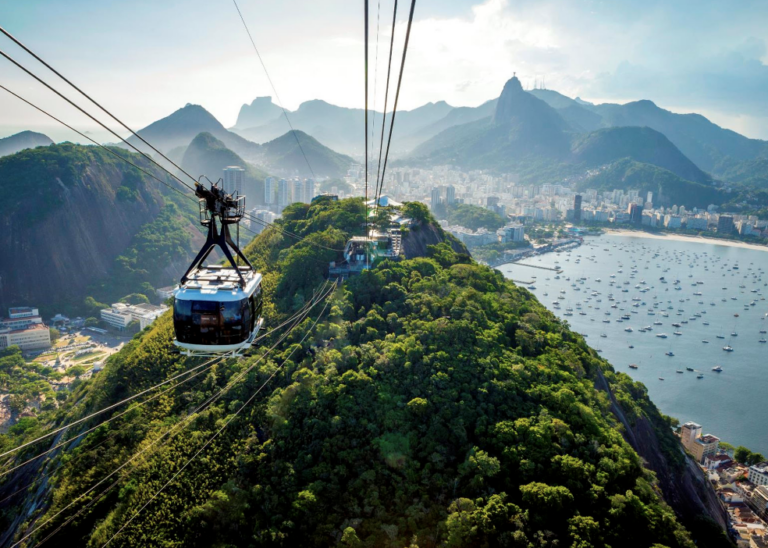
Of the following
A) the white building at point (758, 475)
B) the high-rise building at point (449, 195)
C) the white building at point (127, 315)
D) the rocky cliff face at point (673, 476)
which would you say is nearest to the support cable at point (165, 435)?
the rocky cliff face at point (673, 476)

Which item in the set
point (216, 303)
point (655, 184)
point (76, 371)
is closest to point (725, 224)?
point (655, 184)

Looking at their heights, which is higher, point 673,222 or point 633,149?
point 633,149

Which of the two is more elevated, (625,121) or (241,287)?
(625,121)

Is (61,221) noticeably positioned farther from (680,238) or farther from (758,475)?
(680,238)

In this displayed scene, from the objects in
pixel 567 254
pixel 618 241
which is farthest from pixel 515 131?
pixel 567 254

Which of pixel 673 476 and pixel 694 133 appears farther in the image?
pixel 694 133

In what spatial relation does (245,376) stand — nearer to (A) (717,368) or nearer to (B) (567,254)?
(A) (717,368)
